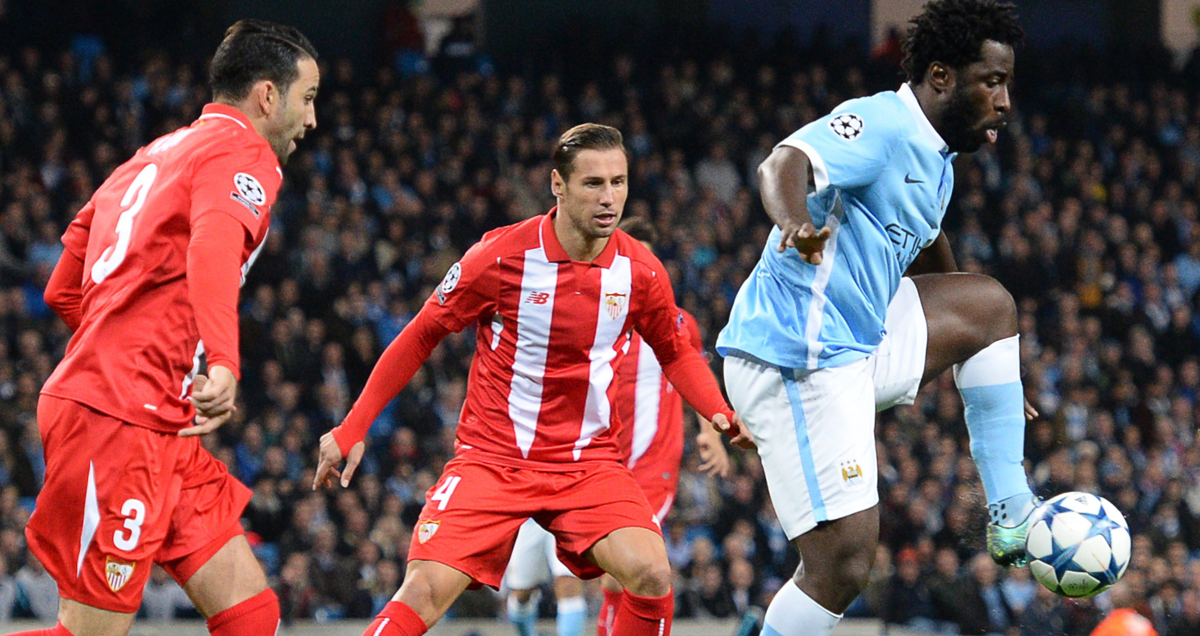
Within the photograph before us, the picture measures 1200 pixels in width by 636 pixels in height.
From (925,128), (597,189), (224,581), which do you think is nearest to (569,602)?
(597,189)

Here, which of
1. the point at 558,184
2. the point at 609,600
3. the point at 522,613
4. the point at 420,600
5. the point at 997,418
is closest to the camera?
the point at 420,600

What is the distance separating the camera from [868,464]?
161 inches

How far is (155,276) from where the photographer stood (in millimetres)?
3641

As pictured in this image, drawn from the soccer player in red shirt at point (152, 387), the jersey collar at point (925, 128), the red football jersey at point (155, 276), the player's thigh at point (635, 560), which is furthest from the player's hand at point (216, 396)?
the jersey collar at point (925, 128)

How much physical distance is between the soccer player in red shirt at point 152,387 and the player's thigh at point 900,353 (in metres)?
1.90

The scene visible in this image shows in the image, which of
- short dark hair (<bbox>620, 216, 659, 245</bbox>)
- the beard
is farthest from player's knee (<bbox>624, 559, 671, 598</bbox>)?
short dark hair (<bbox>620, 216, 659, 245</bbox>)

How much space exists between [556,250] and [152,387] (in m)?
1.53

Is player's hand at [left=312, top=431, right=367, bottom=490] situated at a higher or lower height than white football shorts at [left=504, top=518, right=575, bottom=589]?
higher

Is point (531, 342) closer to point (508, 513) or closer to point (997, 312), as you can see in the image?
point (508, 513)

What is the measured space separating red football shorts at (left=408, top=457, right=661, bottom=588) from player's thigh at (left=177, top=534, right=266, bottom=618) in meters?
0.65

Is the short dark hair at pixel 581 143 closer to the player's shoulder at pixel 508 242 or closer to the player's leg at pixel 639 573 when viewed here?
the player's shoulder at pixel 508 242

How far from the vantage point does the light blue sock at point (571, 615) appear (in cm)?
732

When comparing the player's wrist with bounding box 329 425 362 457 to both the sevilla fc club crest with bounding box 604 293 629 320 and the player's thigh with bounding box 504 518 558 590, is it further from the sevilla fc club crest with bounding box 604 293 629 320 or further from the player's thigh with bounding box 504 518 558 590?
the player's thigh with bounding box 504 518 558 590

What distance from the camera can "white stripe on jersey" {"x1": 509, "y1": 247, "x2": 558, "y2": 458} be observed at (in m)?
4.64
